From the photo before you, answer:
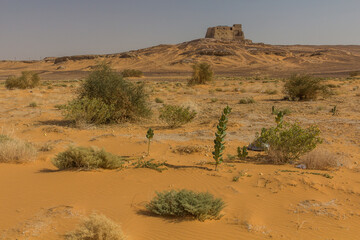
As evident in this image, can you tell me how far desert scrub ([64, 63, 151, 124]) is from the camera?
1015 centimetres

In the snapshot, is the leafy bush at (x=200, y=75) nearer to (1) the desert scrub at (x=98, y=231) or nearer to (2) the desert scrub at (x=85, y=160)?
(2) the desert scrub at (x=85, y=160)

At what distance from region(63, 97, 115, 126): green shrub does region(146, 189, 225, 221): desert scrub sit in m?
6.66

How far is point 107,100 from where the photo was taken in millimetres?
11016

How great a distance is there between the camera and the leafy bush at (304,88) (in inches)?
663

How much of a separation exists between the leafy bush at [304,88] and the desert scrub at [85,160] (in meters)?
13.9

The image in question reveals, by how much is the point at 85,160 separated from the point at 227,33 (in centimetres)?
10180

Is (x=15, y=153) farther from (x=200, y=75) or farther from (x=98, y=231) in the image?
(x=200, y=75)

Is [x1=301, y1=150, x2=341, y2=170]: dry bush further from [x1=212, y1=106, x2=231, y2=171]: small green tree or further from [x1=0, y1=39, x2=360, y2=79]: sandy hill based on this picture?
[x1=0, y1=39, x2=360, y2=79]: sandy hill

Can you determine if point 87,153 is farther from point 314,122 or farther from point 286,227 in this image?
point 314,122

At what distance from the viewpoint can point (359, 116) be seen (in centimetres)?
1171

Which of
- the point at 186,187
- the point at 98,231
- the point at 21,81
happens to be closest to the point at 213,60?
the point at 21,81

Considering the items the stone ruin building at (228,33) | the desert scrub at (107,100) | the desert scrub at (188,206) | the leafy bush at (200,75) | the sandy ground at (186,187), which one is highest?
the stone ruin building at (228,33)

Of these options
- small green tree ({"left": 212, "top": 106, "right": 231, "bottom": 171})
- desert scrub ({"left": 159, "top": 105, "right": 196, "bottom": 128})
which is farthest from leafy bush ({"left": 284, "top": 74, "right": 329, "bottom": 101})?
small green tree ({"left": 212, "top": 106, "right": 231, "bottom": 171})

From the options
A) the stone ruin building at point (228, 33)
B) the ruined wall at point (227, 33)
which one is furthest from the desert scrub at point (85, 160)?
the ruined wall at point (227, 33)
